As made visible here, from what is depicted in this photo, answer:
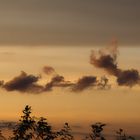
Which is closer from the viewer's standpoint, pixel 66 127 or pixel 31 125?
pixel 31 125

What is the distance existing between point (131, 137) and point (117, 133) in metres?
3.68

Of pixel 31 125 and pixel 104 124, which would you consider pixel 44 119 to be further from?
pixel 104 124

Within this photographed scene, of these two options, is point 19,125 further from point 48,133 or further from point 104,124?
point 104,124

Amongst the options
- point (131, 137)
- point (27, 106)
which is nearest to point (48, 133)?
point (27, 106)

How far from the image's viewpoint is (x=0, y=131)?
140500 mm

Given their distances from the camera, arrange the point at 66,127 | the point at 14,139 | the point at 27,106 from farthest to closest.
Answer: the point at 66,127 < the point at 14,139 < the point at 27,106

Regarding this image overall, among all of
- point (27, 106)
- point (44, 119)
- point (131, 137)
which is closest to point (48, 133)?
point (44, 119)

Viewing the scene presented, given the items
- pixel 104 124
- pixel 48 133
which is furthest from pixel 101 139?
pixel 48 133

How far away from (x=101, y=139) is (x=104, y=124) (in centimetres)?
376

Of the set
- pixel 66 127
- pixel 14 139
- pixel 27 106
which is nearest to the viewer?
pixel 27 106

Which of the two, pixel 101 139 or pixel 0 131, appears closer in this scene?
pixel 101 139

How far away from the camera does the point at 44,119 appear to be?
12212cm

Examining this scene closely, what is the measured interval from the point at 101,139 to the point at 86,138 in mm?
3840

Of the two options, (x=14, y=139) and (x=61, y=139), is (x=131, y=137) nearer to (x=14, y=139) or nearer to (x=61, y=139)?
(x=61, y=139)
